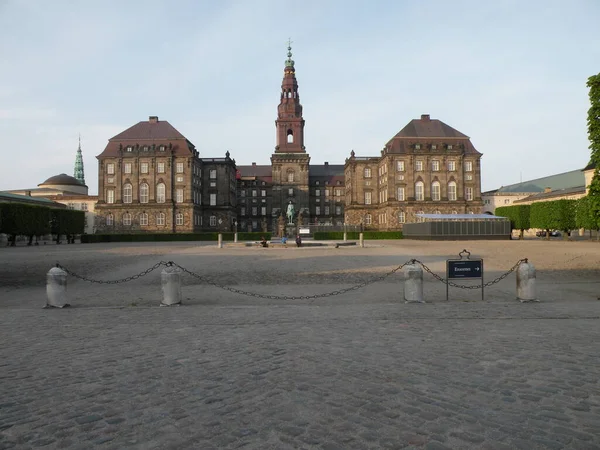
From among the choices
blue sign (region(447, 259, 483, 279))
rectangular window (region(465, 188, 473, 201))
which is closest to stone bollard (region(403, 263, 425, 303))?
blue sign (region(447, 259, 483, 279))

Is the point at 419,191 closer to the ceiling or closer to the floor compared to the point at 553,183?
closer to the floor

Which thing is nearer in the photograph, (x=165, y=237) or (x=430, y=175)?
(x=165, y=237)

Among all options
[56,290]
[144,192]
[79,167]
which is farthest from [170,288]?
[79,167]

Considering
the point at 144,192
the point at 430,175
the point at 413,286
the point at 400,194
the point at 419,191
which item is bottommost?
the point at 413,286

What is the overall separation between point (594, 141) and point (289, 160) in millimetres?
75568

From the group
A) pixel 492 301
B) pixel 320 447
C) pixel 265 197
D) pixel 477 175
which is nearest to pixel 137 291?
pixel 492 301

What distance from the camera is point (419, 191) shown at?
74.1 metres

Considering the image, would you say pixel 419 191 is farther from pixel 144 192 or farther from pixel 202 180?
pixel 144 192

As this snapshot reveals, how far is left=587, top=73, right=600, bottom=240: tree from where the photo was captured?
19.5 meters

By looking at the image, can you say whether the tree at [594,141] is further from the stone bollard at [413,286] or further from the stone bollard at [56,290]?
the stone bollard at [56,290]

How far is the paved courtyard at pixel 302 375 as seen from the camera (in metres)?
3.76

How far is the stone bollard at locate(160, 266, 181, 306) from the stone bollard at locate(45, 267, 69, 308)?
2.37m

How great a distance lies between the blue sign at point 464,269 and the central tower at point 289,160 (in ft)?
269

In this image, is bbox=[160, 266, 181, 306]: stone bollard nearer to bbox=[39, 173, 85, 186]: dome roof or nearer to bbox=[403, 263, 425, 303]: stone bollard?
bbox=[403, 263, 425, 303]: stone bollard
